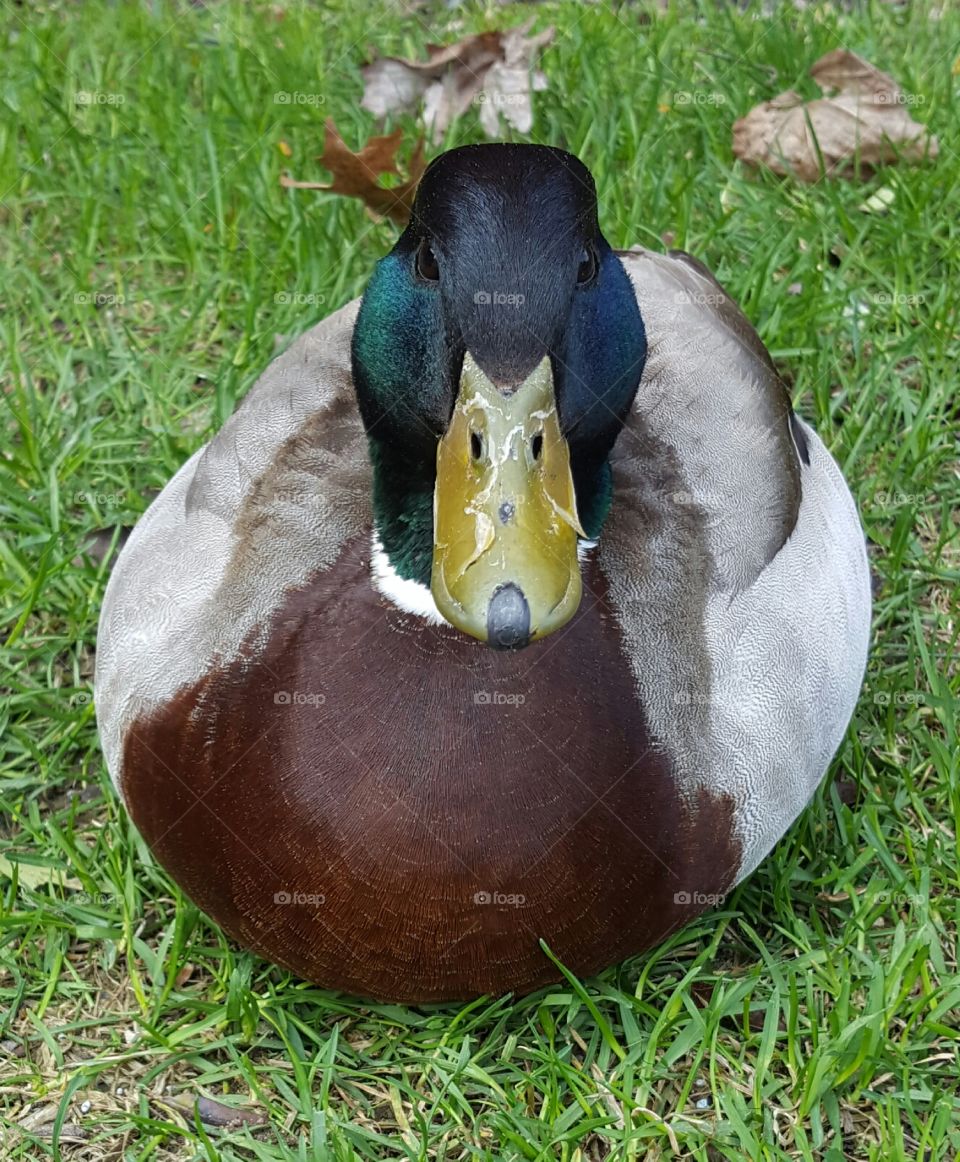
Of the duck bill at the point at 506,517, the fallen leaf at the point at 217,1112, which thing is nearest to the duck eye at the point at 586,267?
the duck bill at the point at 506,517

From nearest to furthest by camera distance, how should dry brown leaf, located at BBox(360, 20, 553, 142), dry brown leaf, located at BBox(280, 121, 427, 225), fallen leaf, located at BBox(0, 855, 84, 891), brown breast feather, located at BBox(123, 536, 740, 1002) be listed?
1. brown breast feather, located at BBox(123, 536, 740, 1002)
2. fallen leaf, located at BBox(0, 855, 84, 891)
3. dry brown leaf, located at BBox(280, 121, 427, 225)
4. dry brown leaf, located at BBox(360, 20, 553, 142)

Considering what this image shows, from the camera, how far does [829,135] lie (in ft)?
13.4

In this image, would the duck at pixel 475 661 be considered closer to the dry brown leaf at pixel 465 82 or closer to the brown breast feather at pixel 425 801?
the brown breast feather at pixel 425 801

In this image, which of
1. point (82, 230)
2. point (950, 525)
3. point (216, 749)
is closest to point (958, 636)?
Result: point (950, 525)

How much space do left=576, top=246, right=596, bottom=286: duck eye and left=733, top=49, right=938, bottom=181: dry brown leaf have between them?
2.21 metres

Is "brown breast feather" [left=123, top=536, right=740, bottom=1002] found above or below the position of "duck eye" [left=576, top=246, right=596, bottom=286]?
below

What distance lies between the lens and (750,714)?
2.31 meters

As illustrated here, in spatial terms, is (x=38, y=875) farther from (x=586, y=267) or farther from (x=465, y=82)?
(x=465, y=82)

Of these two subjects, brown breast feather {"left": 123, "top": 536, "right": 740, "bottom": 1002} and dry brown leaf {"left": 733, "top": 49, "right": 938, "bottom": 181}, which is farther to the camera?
dry brown leaf {"left": 733, "top": 49, "right": 938, "bottom": 181}

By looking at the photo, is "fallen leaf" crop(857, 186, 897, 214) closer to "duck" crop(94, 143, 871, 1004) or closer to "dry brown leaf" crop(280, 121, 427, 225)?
"dry brown leaf" crop(280, 121, 427, 225)

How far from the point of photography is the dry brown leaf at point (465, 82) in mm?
4168

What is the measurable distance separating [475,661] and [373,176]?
6.45ft

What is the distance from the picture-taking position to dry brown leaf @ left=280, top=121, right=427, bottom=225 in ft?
12.0

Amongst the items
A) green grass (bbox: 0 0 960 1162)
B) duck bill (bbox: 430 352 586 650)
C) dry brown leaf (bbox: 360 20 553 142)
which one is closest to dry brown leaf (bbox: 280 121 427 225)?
green grass (bbox: 0 0 960 1162)
